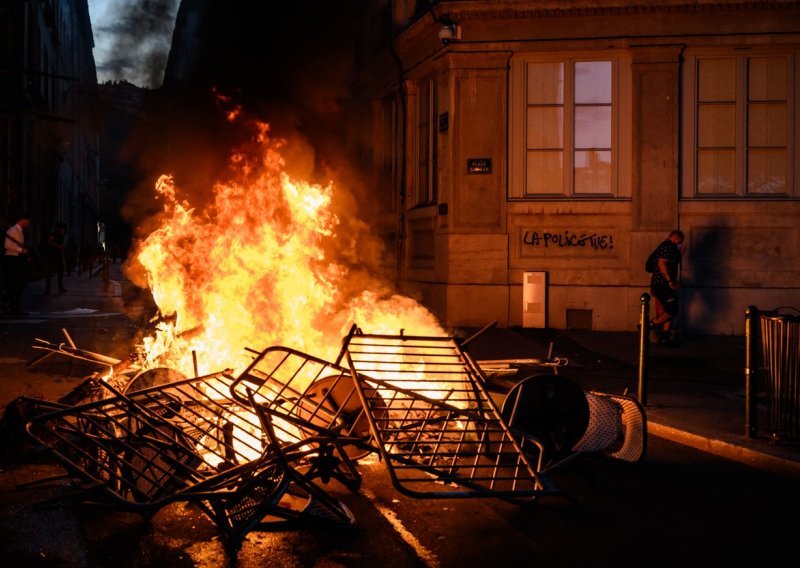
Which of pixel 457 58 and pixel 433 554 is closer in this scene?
pixel 433 554

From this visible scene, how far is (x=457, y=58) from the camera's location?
14242 mm

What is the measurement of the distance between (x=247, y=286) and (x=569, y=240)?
8.21 m

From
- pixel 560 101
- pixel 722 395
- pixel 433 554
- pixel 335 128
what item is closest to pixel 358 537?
pixel 433 554

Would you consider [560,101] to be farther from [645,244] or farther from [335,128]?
[335,128]

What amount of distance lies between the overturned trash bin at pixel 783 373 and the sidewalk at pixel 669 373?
0.14 metres

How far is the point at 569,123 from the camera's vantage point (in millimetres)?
14117

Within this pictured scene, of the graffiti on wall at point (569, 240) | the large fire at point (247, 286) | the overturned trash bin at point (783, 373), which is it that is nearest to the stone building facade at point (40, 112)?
the large fire at point (247, 286)

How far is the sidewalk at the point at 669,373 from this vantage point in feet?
20.2

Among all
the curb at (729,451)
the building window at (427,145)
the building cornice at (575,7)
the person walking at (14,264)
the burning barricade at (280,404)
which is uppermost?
the building cornice at (575,7)

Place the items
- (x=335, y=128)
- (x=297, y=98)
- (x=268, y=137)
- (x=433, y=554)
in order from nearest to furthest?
(x=433, y=554), (x=268, y=137), (x=297, y=98), (x=335, y=128)

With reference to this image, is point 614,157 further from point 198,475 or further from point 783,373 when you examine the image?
point 198,475

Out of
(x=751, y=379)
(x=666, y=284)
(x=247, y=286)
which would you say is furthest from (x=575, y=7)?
(x=247, y=286)

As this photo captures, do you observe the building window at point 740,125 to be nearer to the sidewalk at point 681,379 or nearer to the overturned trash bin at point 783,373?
the sidewalk at point 681,379

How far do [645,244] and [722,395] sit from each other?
5.73 meters
